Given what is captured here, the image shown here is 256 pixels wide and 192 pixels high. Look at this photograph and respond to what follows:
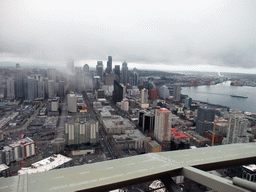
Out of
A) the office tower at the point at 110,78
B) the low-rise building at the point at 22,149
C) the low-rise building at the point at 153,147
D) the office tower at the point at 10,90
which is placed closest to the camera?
the low-rise building at the point at 22,149

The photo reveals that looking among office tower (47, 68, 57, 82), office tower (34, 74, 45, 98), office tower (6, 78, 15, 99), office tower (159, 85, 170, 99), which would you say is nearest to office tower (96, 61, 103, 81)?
office tower (159, 85, 170, 99)

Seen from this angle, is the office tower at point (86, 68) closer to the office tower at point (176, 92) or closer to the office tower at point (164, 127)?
the office tower at point (176, 92)

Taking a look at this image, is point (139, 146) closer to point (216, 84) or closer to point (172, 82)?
point (216, 84)

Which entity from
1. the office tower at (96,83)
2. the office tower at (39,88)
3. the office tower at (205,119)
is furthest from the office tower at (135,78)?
the office tower at (205,119)

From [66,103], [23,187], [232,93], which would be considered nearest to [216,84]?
[232,93]

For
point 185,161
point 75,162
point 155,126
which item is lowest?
point 75,162
